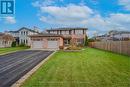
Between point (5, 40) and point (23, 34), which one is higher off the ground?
point (23, 34)

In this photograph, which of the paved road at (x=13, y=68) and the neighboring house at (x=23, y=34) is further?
the neighboring house at (x=23, y=34)

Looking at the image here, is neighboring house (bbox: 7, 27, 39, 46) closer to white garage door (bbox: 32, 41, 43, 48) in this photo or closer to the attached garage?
white garage door (bbox: 32, 41, 43, 48)

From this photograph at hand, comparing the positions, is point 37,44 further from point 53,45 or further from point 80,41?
point 80,41

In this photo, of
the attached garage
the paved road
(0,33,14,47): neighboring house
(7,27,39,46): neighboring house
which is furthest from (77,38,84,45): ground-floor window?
the paved road

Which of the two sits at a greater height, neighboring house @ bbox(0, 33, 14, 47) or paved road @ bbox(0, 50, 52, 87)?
neighboring house @ bbox(0, 33, 14, 47)

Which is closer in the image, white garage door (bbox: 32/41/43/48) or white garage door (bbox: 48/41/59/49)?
white garage door (bbox: 48/41/59/49)

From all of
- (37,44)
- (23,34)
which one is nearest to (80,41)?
(23,34)

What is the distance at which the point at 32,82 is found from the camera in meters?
9.88

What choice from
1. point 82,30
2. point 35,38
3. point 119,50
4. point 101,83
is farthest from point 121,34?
point 101,83

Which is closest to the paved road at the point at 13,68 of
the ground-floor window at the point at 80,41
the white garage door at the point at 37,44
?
the white garage door at the point at 37,44

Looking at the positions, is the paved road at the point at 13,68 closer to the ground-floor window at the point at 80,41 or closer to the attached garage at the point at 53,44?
the attached garage at the point at 53,44

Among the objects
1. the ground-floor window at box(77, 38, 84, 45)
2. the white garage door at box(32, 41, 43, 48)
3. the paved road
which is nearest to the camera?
the paved road

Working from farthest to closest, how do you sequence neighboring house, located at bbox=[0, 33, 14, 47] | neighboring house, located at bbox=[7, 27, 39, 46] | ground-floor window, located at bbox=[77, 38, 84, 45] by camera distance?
ground-floor window, located at bbox=[77, 38, 84, 45], neighboring house, located at bbox=[7, 27, 39, 46], neighboring house, located at bbox=[0, 33, 14, 47]

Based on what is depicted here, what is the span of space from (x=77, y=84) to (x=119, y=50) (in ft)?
75.8
